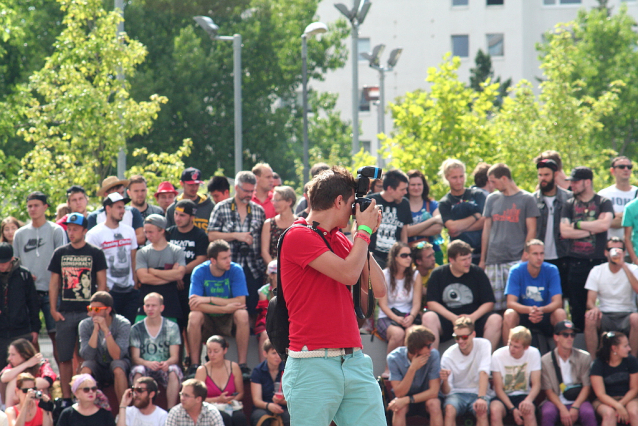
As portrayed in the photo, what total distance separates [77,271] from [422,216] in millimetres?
4231

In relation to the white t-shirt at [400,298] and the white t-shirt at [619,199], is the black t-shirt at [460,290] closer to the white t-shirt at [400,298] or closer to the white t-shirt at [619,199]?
the white t-shirt at [400,298]

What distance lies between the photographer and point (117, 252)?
9.00 metres

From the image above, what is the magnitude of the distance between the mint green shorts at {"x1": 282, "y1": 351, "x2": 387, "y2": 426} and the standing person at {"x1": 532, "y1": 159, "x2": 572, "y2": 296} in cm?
565

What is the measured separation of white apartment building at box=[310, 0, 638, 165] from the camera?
141 feet

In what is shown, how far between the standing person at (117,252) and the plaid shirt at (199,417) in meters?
1.57

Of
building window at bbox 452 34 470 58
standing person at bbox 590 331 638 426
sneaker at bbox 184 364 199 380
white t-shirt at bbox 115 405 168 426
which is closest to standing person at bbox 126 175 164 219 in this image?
sneaker at bbox 184 364 199 380

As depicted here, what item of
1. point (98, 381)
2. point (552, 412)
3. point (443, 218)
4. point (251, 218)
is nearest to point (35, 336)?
point (98, 381)

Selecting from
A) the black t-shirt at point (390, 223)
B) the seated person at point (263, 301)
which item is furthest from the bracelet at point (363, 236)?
the black t-shirt at point (390, 223)

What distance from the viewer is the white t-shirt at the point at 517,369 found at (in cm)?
836

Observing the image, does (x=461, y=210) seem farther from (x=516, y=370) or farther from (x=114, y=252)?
(x=114, y=252)

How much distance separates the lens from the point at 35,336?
885 centimetres

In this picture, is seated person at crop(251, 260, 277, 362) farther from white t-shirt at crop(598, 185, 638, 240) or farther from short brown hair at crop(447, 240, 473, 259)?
white t-shirt at crop(598, 185, 638, 240)

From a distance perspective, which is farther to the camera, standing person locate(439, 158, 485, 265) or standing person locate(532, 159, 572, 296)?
standing person locate(439, 158, 485, 265)

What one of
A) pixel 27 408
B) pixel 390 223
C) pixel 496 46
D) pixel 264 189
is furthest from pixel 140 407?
pixel 496 46
